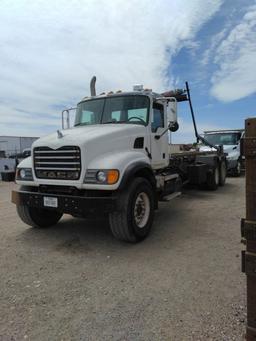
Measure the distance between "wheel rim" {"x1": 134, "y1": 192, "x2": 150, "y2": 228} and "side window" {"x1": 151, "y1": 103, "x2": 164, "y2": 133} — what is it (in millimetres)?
1587

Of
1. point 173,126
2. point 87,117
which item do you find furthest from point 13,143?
point 173,126

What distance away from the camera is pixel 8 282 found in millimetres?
3779

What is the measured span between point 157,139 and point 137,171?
141 cm

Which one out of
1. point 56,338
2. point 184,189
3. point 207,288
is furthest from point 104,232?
point 184,189

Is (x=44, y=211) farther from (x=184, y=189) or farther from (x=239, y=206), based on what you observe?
(x=184, y=189)

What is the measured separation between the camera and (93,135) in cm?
502

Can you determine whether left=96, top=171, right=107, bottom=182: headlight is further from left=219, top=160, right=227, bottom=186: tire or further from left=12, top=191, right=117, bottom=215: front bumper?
left=219, top=160, right=227, bottom=186: tire

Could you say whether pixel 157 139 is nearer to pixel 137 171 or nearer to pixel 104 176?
pixel 137 171

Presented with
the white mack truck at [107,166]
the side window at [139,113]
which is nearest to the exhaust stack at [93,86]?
the white mack truck at [107,166]

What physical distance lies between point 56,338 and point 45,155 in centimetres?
312

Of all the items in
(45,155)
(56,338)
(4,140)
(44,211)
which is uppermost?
(4,140)

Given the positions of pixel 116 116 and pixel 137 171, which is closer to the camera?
pixel 137 171

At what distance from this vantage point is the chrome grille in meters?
4.82

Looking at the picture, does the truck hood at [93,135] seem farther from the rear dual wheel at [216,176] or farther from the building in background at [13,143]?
the building in background at [13,143]
